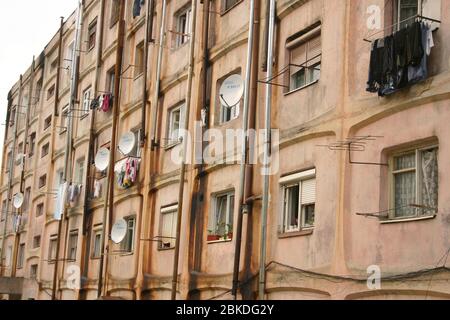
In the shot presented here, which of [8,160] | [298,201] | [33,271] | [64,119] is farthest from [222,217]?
[8,160]

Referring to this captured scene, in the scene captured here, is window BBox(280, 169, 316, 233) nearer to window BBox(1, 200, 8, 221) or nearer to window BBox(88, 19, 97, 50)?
window BBox(88, 19, 97, 50)

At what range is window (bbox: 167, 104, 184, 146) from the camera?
21062 millimetres

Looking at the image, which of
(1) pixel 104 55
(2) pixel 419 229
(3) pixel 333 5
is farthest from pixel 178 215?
(1) pixel 104 55

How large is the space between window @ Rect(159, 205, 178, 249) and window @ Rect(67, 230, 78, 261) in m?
8.33

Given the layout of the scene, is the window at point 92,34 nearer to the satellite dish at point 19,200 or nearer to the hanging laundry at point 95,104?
the hanging laundry at point 95,104

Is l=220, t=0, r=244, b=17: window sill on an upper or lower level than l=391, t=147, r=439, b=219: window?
upper

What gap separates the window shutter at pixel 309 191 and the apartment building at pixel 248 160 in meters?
0.04

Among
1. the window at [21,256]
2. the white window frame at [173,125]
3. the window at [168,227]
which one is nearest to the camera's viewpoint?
the window at [168,227]

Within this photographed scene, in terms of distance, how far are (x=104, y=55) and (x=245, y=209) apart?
47.6ft

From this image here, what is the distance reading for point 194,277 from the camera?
18.3 metres

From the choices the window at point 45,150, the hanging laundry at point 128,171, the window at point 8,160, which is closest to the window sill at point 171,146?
the hanging laundry at point 128,171

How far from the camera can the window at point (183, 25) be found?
2203cm

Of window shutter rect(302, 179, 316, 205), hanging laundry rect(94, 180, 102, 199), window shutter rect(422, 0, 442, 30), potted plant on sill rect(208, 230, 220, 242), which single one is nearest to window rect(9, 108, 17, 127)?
hanging laundry rect(94, 180, 102, 199)

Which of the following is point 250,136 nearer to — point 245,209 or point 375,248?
point 245,209
